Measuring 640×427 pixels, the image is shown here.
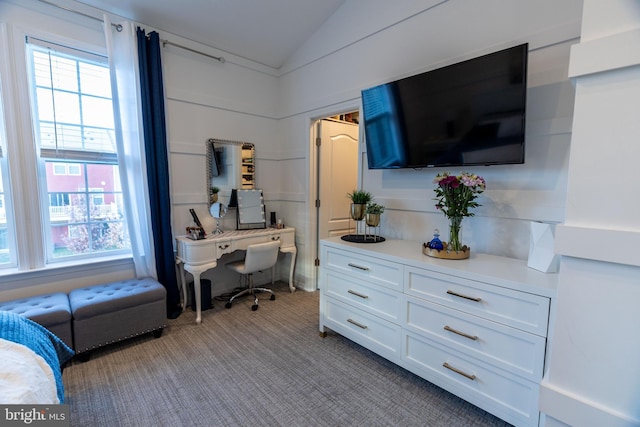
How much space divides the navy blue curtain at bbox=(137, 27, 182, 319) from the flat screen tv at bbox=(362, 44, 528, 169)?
1971 mm

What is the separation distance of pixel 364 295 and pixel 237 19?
9.51 ft

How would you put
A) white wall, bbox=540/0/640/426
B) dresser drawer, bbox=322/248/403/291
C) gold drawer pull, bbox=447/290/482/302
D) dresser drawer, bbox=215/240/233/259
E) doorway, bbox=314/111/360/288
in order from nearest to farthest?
white wall, bbox=540/0/640/426
gold drawer pull, bbox=447/290/482/302
dresser drawer, bbox=322/248/403/291
dresser drawer, bbox=215/240/233/259
doorway, bbox=314/111/360/288

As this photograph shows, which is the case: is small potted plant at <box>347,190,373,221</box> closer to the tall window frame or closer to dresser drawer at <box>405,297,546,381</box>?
dresser drawer at <box>405,297,546,381</box>

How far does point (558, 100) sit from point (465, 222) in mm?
926

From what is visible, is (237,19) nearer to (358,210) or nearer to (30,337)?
(358,210)

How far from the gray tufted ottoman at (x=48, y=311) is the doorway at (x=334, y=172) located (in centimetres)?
236

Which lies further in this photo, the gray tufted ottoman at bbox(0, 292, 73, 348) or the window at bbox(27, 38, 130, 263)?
the window at bbox(27, 38, 130, 263)

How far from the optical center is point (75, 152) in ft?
8.26

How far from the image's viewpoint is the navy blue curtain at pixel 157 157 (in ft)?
8.85

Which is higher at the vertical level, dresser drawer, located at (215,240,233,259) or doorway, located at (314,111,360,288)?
doorway, located at (314,111,360,288)

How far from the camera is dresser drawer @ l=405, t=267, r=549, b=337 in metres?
1.39

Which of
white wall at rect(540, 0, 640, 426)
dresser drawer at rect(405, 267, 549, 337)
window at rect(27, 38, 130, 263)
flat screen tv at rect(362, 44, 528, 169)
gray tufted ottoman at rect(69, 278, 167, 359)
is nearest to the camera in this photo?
white wall at rect(540, 0, 640, 426)

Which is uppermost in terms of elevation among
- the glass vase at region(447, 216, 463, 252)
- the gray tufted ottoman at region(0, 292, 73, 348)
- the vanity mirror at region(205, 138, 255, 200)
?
the vanity mirror at region(205, 138, 255, 200)

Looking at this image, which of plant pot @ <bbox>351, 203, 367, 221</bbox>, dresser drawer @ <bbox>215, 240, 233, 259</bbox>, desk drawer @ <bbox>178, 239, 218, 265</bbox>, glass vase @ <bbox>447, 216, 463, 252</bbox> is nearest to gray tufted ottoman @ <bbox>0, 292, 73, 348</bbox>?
desk drawer @ <bbox>178, 239, 218, 265</bbox>
